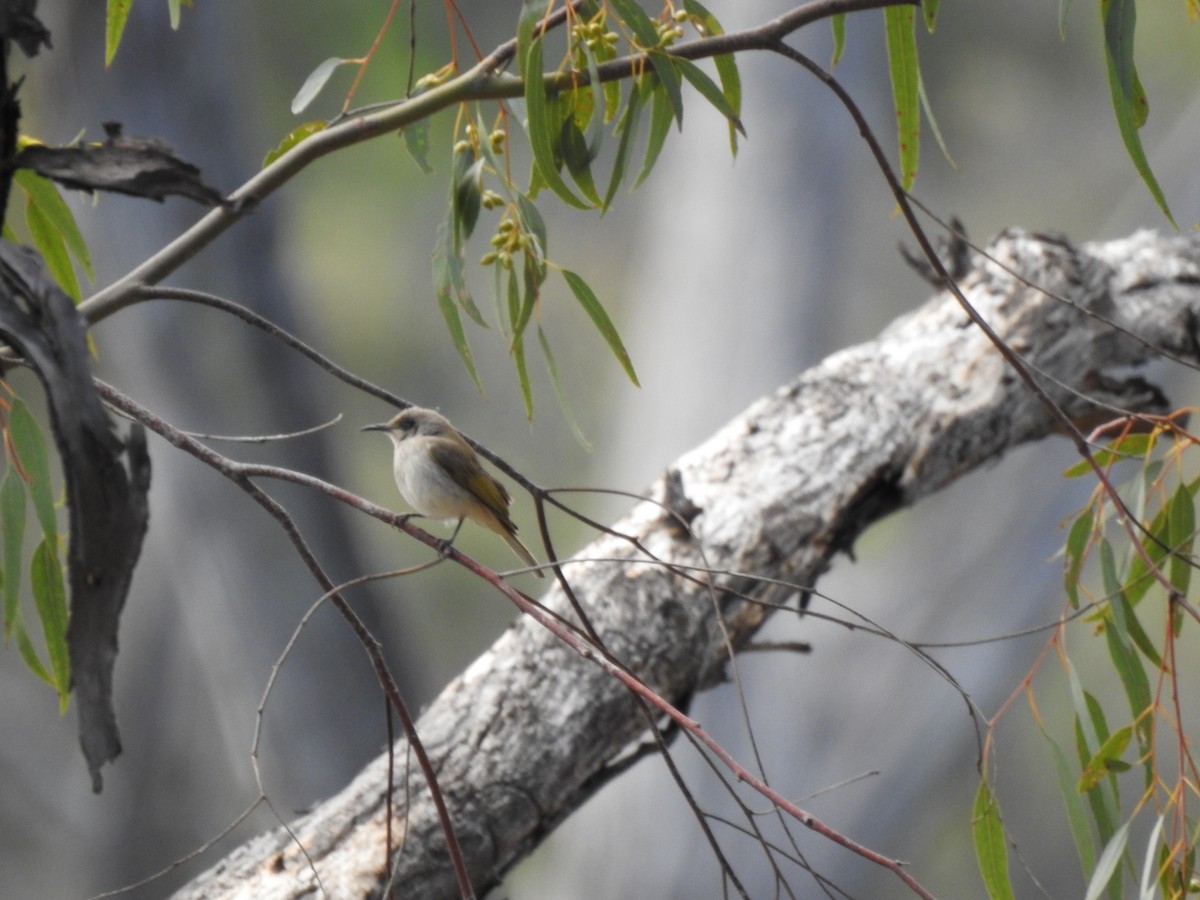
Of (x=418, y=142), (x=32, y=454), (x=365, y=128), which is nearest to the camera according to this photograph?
(x=365, y=128)

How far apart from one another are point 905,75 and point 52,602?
48.6 inches

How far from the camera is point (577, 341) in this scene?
8.66m

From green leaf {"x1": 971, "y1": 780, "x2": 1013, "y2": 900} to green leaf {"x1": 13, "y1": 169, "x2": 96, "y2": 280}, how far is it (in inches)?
52.1

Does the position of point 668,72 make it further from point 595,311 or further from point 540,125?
point 595,311

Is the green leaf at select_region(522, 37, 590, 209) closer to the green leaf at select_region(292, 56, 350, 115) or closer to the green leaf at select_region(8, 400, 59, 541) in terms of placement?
the green leaf at select_region(292, 56, 350, 115)

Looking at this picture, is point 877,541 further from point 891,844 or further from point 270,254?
point 270,254

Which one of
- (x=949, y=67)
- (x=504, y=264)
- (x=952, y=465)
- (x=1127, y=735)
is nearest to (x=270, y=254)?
(x=952, y=465)

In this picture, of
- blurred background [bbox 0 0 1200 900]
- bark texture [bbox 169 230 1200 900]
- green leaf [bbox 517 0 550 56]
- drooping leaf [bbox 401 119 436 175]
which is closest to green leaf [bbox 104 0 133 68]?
drooping leaf [bbox 401 119 436 175]

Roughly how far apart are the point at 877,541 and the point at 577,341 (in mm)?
3138

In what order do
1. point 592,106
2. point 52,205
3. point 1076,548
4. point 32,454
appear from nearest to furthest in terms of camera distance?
point 32,454 < point 592,106 < point 52,205 < point 1076,548

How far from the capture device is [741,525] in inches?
86.5

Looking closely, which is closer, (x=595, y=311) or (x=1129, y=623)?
(x=595, y=311)

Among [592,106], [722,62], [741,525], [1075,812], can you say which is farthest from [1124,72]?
[741,525]

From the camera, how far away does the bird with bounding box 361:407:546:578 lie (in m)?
2.12
